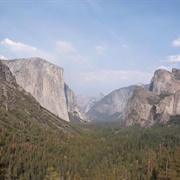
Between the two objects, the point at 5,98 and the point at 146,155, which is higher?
the point at 5,98

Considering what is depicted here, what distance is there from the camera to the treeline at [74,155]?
4321 inches

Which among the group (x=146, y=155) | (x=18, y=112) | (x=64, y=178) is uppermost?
(x=18, y=112)

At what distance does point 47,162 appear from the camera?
12262cm

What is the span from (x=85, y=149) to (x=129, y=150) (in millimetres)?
24918

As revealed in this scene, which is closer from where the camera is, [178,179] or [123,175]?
[178,179]

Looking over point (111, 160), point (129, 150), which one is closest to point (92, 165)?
point (111, 160)

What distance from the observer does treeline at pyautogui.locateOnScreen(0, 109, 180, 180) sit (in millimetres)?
109744

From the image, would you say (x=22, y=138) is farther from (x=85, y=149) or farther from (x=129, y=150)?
(x=129, y=150)

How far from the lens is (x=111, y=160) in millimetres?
139875

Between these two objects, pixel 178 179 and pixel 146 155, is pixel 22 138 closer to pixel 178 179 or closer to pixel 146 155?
pixel 146 155

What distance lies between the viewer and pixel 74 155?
14412 centimetres

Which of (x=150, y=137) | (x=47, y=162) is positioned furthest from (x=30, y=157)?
(x=150, y=137)

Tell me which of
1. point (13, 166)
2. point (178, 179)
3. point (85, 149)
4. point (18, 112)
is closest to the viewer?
point (178, 179)

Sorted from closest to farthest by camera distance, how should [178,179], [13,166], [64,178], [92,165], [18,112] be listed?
[178,179], [13,166], [64,178], [92,165], [18,112]
